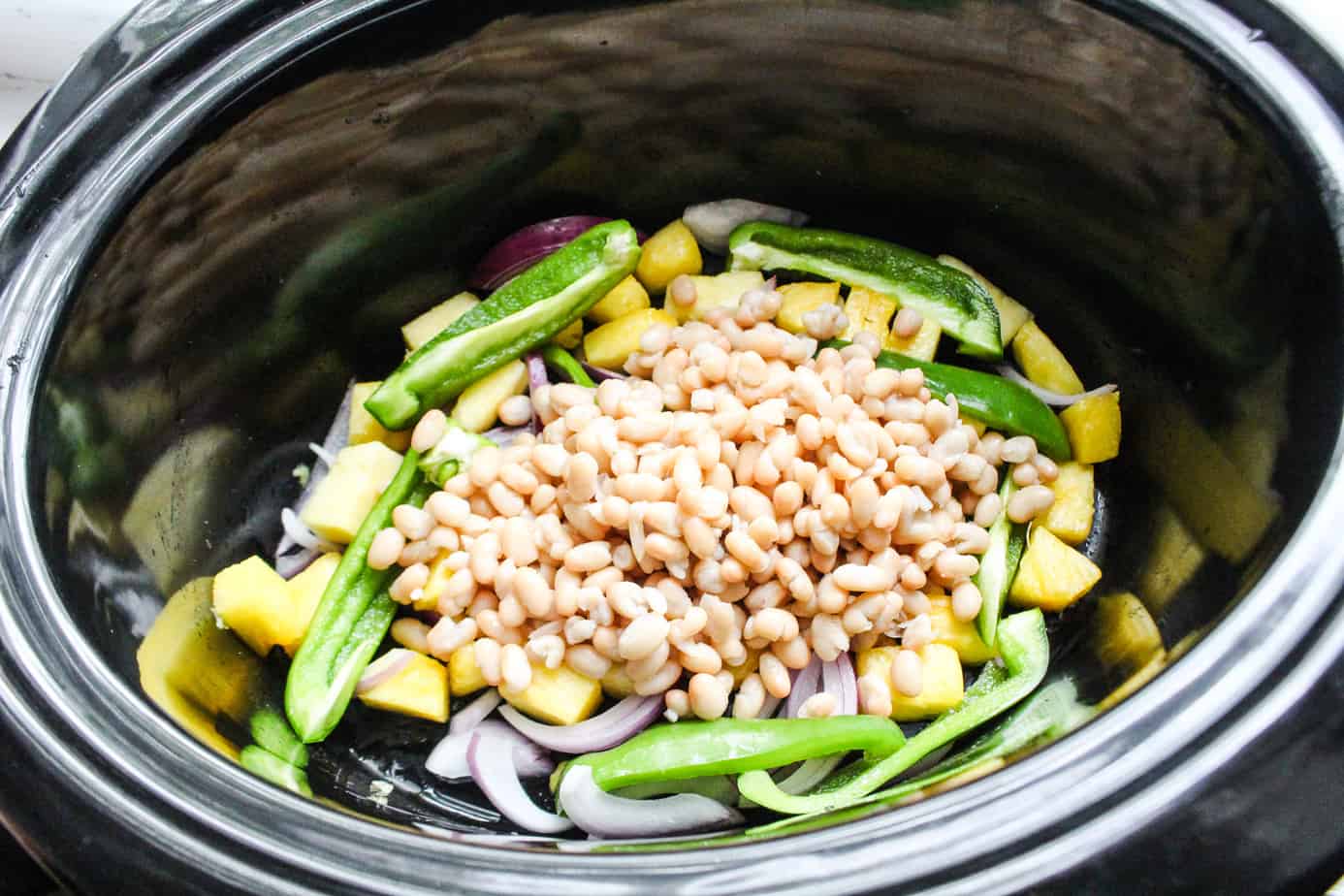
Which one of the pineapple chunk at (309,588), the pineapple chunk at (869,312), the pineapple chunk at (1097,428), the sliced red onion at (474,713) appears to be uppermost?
the pineapple chunk at (869,312)

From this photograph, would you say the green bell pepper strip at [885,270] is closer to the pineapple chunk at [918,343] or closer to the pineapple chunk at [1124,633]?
the pineapple chunk at [918,343]

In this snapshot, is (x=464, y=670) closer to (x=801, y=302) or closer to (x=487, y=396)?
(x=487, y=396)

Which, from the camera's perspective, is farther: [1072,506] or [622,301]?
[622,301]

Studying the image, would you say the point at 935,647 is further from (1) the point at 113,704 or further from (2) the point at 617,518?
(1) the point at 113,704

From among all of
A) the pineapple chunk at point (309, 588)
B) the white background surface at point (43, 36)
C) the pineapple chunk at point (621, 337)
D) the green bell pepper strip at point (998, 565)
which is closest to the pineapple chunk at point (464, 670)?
the pineapple chunk at point (309, 588)

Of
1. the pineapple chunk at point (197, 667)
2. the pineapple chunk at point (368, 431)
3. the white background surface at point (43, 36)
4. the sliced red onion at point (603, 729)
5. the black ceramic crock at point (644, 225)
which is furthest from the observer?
the white background surface at point (43, 36)

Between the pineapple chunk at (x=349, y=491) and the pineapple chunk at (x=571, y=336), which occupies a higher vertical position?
the pineapple chunk at (x=571, y=336)

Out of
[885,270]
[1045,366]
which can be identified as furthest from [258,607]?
[1045,366]

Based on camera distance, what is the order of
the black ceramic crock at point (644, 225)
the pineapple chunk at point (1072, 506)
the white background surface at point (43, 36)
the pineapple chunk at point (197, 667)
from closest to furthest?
the black ceramic crock at point (644, 225)
the pineapple chunk at point (197, 667)
the pineapple chunk at point (1072, 506)
the white background surface at point (43, 36)
